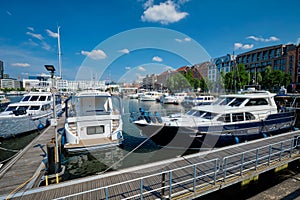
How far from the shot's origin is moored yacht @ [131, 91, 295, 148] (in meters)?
9.21

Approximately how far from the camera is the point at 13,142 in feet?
40.2

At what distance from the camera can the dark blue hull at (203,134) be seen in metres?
9.15

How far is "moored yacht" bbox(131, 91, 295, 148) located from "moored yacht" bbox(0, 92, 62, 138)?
1066 centimetres

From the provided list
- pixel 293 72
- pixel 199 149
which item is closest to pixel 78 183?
pixel 199 149

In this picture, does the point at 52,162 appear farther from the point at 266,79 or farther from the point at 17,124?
the point at 266,79

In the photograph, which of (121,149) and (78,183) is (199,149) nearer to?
(121,149)

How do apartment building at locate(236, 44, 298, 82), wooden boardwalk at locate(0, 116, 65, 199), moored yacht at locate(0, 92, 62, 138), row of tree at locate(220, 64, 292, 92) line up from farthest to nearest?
apartment building at locate(236, 44, 298, 82)
row of tree at locate(220, 64, 292, 92)
moored yacht at locate(0, 92, 62, 138)
wooden boardwalk at locate(0, 116, 65, 199)

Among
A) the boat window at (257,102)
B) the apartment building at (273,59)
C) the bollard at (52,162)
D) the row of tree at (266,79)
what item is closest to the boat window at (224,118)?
the boat window at (257,102)

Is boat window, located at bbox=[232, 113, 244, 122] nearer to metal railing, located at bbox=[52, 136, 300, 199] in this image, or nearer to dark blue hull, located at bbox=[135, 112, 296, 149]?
dark blue hull, located at bbox=[135, 112, 296, 149]

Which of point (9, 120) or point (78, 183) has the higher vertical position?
point (9, 120)

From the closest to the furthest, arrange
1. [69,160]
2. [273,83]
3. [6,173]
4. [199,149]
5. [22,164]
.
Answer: [6,173] → [22,164] → [69,160] → [199,149] → [273,83]

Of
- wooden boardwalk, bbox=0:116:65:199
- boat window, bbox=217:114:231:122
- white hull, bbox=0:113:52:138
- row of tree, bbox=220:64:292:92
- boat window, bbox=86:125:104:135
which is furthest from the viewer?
row of tree, bbox=220:64:292:92

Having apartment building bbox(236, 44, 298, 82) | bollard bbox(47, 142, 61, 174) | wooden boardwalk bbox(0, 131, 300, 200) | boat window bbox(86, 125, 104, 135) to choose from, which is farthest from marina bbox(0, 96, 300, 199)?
apartment building bbox(236, 44, 298, 82)

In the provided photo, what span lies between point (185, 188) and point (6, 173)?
723 cm
